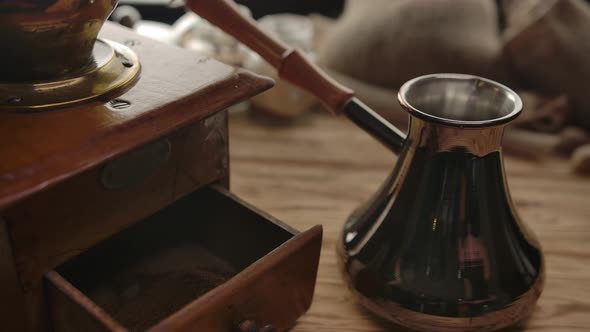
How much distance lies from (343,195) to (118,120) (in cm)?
49

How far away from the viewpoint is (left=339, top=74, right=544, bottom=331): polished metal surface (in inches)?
30.0

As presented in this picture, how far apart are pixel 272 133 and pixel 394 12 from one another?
1.06 feet

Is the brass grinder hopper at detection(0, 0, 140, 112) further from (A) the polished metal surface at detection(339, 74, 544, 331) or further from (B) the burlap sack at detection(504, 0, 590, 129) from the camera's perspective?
(B) the burlap sack at detection(504, 0, 590, 129)

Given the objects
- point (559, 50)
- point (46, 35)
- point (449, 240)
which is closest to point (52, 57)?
point (46, 35)

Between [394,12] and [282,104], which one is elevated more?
[394,12]

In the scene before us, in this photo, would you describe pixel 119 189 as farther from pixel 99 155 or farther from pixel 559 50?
pixel 559 50

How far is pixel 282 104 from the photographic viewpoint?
126cm

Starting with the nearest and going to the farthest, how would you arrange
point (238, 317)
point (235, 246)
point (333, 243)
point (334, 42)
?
point (238, 317) < point (235, 246) < point (333, 243) < point (334, 42)

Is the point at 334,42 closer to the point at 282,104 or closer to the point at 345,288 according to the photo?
the point at 282,104

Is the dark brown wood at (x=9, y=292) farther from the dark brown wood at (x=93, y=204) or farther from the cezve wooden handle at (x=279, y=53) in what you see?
the cezve wooden handle at (x=279, y=53)

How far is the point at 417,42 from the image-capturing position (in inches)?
50.4

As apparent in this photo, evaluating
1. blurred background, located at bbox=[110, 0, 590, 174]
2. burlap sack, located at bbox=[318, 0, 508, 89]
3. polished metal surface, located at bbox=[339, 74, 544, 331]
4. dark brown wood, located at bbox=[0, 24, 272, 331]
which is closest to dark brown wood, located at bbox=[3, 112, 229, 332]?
A: dark brown wood, located at bbox=[0, 24, 272, 331]

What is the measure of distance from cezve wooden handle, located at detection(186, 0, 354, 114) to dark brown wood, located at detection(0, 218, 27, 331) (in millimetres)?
360

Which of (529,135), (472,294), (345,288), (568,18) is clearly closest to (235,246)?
(345,288)
